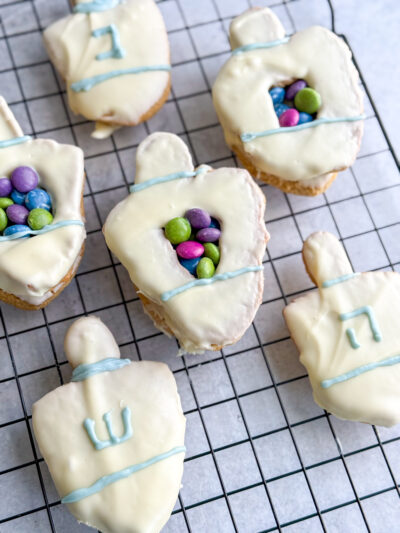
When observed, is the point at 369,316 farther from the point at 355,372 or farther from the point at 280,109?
the point at 280,109

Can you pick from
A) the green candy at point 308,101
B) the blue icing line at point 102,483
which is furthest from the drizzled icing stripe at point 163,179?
the blue icing line at point 102,483

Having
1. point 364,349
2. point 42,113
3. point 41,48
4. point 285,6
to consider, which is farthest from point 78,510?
point 285,6

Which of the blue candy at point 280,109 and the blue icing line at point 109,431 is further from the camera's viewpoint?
the blue candy at point 280,109

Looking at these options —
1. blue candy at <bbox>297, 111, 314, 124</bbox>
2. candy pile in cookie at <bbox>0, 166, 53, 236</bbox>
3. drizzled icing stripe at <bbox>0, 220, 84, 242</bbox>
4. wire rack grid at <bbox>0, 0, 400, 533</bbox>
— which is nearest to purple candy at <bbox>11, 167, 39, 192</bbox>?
candy pile in cookie at <bbox>0, 166, 53, 236</bbox>

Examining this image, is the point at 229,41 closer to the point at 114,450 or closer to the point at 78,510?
the point at 114,450

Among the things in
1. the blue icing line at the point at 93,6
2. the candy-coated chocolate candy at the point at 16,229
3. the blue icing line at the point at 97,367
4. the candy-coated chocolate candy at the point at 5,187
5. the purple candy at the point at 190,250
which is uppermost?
the blue icing line at the point at 93,6

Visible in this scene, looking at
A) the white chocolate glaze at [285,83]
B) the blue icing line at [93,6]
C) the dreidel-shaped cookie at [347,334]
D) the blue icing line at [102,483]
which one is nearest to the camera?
the blue icing line at [102,483]

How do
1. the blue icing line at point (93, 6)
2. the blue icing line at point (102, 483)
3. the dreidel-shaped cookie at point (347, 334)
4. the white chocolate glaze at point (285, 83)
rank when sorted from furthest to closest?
the blue icing line at point (93, 6) < the white chocolate glaze at point (285, 83) < the dreidel-shaped cookie at point (347, 334) < the blue icing line at point (102, 483)

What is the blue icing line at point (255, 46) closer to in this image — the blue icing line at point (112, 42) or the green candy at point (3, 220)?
the blue icing line at point (112, 42)

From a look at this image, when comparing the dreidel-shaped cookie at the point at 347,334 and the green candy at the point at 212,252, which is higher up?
the green candy at the point at 212,252
